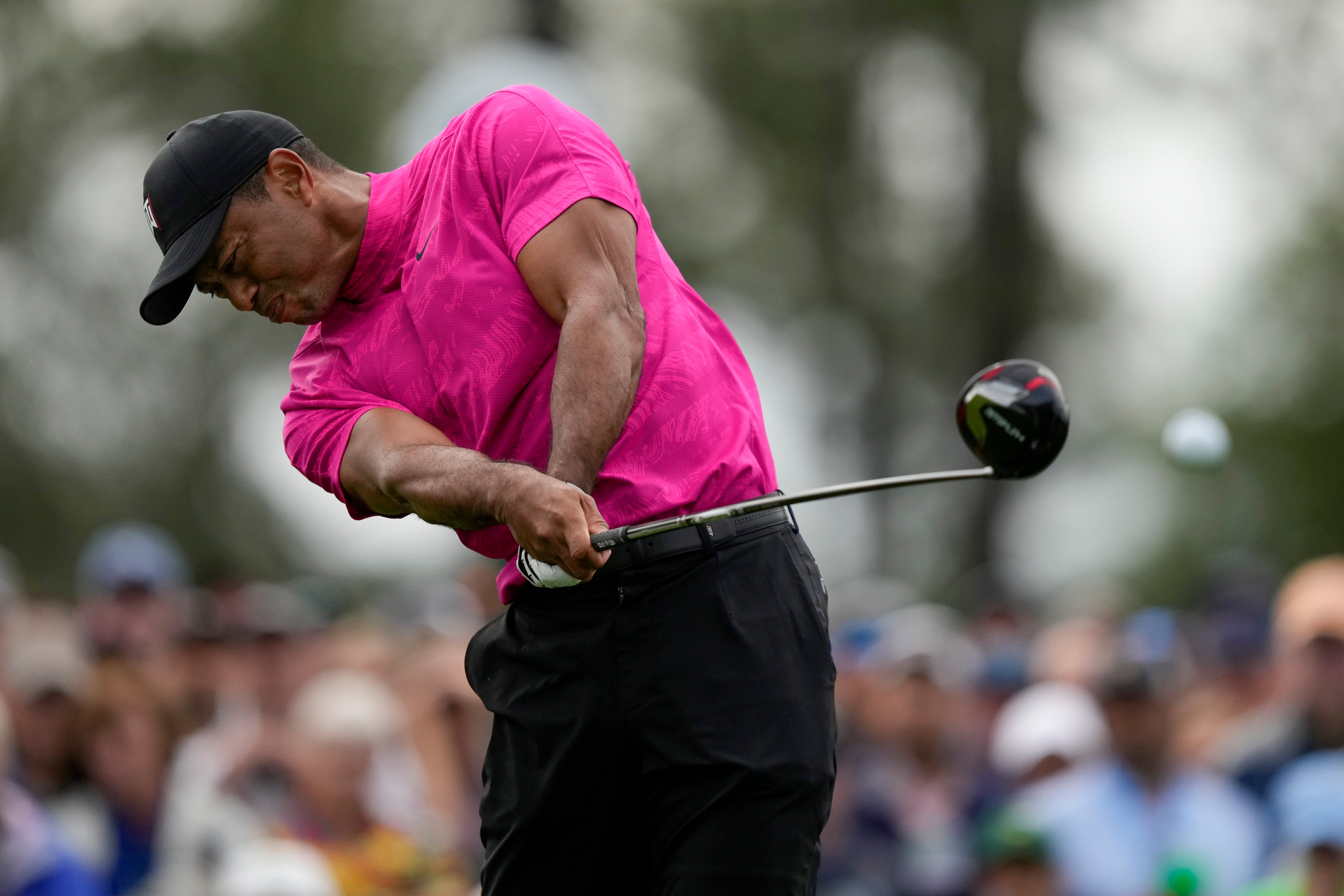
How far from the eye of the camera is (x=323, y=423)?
3.81 meters

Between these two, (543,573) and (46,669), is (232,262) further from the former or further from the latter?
(46,669)

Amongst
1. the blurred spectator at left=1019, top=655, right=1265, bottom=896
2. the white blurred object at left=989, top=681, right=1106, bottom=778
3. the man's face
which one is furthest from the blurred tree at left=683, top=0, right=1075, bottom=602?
the man's face

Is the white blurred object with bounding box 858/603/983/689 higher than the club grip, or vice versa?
the club grip

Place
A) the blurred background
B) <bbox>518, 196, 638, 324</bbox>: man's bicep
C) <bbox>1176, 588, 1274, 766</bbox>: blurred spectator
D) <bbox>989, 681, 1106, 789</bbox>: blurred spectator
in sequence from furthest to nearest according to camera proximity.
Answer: the blurred background → <bbox>1176, 588, 1274, 766</bbox>: blurred spectator → <bbox>989, 681, 1106, 789</bbox>: blurred spectator → <bbox>518, 196, 638, 324</bbox>: man's bicep

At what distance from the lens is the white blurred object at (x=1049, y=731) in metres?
7.41

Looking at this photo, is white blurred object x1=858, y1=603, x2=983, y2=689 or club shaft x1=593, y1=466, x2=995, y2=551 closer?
club shaft x1=593, y1=466, x2=995, y2=551

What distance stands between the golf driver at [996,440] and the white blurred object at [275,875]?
3.05m

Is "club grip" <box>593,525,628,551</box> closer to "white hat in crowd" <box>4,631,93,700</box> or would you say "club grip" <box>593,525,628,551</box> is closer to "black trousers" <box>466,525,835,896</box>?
"black trousers" <box>466,525,835,896</box>

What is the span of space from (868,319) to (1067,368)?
109 inches

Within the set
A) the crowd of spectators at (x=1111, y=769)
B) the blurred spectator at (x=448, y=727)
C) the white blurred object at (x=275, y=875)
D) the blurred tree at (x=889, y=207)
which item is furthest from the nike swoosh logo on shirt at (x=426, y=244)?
the blurred tree at (x=889, y=207)

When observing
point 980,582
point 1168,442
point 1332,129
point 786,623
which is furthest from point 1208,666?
point 1332,129

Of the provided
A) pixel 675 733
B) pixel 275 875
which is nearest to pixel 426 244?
pixel 675 733

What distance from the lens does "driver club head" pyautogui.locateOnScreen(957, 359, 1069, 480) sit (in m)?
3.47

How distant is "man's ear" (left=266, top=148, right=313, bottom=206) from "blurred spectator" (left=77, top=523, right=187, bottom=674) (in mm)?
4832
